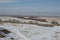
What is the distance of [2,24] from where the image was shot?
9.64 ft

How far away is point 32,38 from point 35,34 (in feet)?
0.38

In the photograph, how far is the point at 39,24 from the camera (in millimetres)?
2943

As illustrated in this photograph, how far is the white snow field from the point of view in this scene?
252 centimetres

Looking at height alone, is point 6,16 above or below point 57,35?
above

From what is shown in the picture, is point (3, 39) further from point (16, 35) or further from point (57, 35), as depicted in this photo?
point (57, 35)

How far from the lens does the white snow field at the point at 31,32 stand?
2.52 meters

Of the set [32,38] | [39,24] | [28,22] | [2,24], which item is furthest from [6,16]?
[32,38]

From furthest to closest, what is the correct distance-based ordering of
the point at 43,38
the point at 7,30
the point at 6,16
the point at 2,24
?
1. the point at 6,16
2. the point at 2,24
3. the point at 7,30
4. the point at 43,38

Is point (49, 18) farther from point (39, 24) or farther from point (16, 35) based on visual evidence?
point (16, 35)

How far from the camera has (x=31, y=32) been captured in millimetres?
2635

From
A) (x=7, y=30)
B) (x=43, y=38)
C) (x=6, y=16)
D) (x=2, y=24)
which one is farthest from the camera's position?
(x=6, y=16)

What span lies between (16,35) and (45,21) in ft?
2.33

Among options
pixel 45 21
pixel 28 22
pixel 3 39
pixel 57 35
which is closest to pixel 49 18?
pixel 45 21

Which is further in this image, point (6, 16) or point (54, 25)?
point (6, 16)
